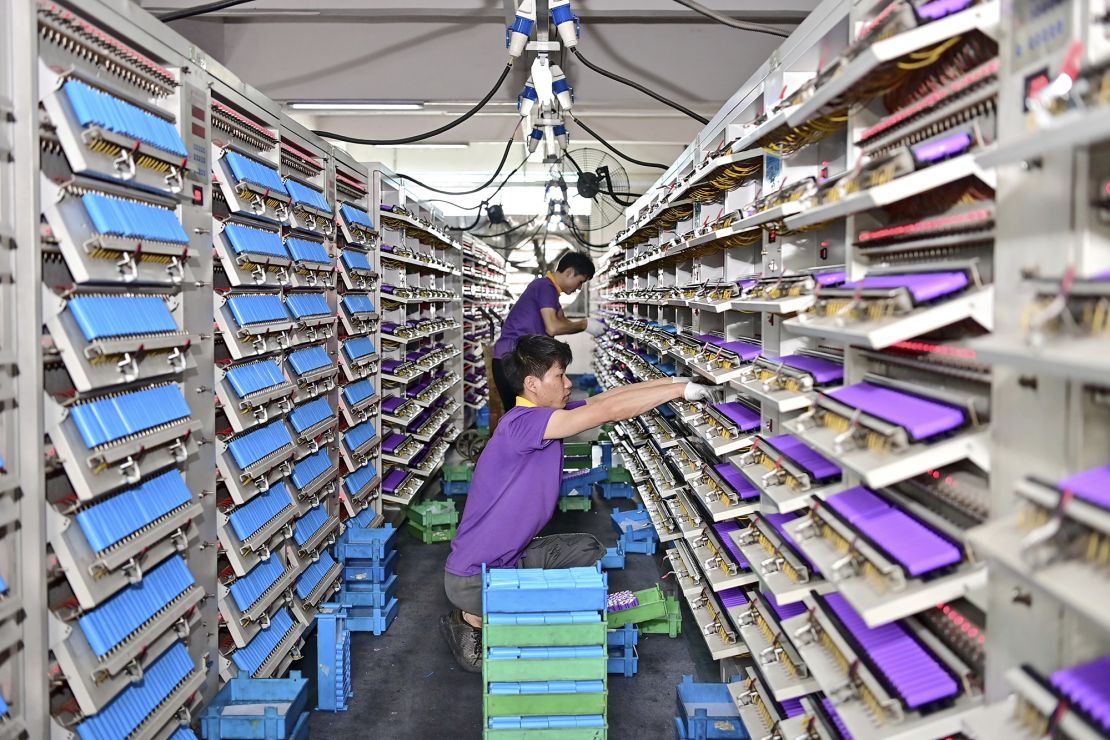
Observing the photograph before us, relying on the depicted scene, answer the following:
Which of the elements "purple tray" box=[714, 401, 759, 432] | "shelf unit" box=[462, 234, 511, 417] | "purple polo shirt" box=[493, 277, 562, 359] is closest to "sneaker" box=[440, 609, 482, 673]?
"purple tray" box=[714, 401, 759, 432]

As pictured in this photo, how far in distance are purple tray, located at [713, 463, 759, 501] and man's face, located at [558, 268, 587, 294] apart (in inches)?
132

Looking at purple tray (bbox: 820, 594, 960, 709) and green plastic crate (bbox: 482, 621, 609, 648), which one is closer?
purple tray (bbox: 820, 594, 960, 709)

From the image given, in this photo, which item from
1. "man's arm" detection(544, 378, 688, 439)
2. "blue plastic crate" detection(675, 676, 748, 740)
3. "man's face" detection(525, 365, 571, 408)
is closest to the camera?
"blue plastic crate" detection(675, 676, 748, 740)

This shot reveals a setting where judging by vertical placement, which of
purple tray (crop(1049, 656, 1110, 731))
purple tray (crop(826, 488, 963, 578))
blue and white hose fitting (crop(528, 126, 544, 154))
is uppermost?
blue and white hose fitting (crop(528, 126, 544, 154))

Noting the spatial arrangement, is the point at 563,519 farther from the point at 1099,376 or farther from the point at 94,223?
the point at 1099,376

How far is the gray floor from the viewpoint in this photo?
314cm

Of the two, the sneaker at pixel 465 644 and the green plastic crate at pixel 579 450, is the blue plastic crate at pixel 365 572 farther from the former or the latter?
the green plastic crate at pixel 579 450

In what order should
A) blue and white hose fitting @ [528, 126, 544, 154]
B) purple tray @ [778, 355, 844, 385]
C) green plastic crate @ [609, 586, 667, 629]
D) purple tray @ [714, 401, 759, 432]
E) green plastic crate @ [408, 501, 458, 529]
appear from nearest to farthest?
purple tray @ [778, 355, 844, 385] < purple tray @ [714, 401, 759, 432] < green plastic crate @ [609, 586, 667, 629] < blue and white hose fitting @ [528, 126, 544, 154] < green plastic crate @ [408, 501, 458, 529]

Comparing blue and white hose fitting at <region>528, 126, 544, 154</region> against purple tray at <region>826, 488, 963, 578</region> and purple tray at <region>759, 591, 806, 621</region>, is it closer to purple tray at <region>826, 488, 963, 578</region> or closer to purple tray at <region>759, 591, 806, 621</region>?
purple tray at <region>759, 591, 806, 621</region>

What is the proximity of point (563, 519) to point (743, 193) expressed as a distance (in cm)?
319

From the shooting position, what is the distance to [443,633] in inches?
152

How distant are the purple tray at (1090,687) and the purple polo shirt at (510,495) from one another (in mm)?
2413

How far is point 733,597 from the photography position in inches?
126

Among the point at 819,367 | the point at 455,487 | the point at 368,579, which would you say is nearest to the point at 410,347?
the point at 455,487
